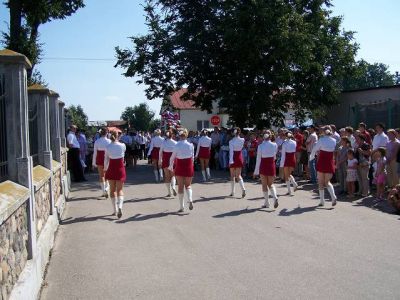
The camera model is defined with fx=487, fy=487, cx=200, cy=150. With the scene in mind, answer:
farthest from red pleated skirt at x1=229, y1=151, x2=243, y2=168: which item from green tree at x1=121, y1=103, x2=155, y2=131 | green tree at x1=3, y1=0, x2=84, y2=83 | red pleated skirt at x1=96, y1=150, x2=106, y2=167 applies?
green tree at x1=121, y1=103, x2=155, y2=131

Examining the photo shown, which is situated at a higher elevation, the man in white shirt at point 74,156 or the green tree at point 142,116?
the green tree at point 142,116

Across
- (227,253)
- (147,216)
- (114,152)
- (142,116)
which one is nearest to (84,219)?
(147,216)

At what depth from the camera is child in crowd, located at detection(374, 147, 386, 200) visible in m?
13.0

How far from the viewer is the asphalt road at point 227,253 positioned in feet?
20.1

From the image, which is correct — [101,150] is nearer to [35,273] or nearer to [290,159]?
[290,159]

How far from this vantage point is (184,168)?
1200cm

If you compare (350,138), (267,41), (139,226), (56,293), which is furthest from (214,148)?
(56,293)

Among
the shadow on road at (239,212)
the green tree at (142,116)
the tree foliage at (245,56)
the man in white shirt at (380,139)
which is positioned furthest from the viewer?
the green tree at (142,116)

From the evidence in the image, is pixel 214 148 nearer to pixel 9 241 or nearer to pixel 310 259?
pixel 310 259

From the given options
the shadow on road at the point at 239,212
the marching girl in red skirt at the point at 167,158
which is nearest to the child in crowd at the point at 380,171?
the shadow on road at the point at 239,212

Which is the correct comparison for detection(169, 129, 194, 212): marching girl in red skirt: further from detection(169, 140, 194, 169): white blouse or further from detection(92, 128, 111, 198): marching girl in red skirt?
detection(92, 128, 111, 198): marching girl in red skirt

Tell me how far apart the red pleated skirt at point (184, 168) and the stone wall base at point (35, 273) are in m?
4.33

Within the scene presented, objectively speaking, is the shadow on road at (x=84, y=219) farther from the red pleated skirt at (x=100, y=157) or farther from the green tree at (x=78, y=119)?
the green tree at (x=78, y=119)

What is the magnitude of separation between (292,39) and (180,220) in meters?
14.1
